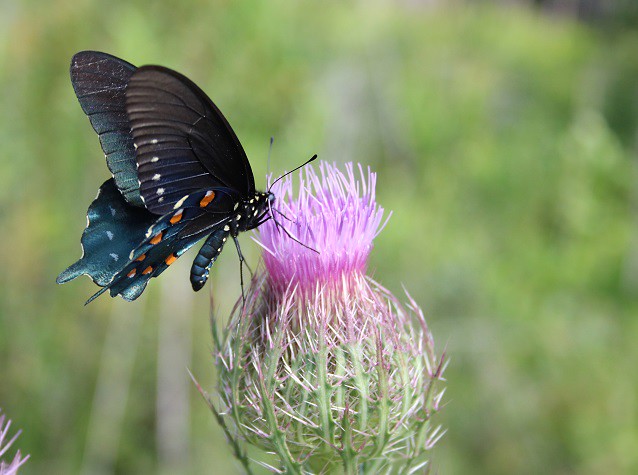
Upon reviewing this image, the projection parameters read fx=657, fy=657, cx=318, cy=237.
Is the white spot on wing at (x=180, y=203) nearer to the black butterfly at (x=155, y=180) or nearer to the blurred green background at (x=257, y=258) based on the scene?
the black butterfly at (x=155, y=180)

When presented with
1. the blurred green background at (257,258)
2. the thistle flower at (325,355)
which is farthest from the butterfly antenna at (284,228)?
the blurred green background at (257,258)

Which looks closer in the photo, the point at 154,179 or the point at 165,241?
the point at 154,179

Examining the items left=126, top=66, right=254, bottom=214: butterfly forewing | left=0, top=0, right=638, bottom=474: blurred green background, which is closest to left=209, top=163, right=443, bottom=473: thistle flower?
left=126, top=66, right=254, bottom=214: butterfly forewing

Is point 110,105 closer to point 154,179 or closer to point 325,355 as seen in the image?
point 154,179

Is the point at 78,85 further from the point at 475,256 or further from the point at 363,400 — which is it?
the point at 475,256

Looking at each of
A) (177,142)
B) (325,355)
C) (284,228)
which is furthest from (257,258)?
(325,355)

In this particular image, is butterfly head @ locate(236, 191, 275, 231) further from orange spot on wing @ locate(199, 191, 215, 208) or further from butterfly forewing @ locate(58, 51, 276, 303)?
orange spot on wing @ locate(199, 191, 215, 208)
